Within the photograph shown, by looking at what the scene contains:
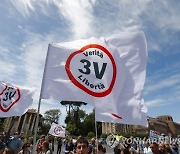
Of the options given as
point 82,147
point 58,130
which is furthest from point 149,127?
point 82,147

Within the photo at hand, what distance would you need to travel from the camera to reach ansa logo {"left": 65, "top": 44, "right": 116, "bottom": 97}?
19.1 ft

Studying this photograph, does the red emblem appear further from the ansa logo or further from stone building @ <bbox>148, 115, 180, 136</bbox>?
stone building @ <bbox>148, 115, 180, 136</bbox>

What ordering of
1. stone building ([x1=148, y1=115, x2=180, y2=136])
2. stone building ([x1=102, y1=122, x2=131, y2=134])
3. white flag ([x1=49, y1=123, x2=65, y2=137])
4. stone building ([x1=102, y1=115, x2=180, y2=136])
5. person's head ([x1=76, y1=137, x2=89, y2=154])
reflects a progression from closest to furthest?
person's head ([x1=76, y1=137, x2=89, y2=154]), white flag ([x1=49, y1=123, x2=65, y2=137]), stone building ([x1=102, y1=122, x2=131, y2=134]), stone building ([x1=102, y1=115, x2=180, y2=136]), stone building ([x1=148, y1=115, x2=180, y2=136])

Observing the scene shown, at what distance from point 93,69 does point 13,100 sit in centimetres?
442

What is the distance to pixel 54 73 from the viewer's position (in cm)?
587

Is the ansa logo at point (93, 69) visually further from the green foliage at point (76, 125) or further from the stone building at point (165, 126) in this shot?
the stone building at point (165, 126)

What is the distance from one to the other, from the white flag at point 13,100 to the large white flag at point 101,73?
11.6 ft

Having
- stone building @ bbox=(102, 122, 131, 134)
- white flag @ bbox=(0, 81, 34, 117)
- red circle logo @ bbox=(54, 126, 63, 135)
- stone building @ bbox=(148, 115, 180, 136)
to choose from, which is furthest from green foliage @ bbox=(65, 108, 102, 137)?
white flag @ bbox=(0, 81, 34, 117)

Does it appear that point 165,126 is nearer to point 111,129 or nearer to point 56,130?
point 111,129

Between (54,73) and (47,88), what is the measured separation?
47 cm

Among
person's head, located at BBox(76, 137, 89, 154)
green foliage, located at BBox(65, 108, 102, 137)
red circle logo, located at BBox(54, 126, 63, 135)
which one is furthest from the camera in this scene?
green foliage, located at BBox(65, 108, 102, 137)

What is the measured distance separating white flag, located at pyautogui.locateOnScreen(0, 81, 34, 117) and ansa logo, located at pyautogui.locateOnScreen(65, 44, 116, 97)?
3.67m

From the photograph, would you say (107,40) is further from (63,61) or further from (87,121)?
(87,121)

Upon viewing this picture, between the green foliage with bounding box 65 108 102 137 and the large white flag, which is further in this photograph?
the green foliage with bounding box 65 108 102 137
